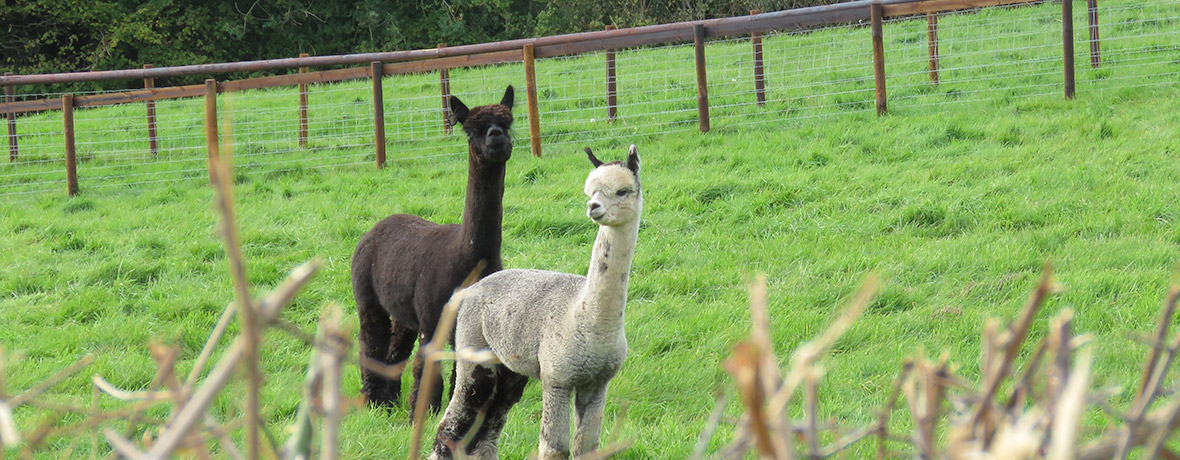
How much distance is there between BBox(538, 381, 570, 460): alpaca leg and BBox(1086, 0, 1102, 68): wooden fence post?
1059 centimetres

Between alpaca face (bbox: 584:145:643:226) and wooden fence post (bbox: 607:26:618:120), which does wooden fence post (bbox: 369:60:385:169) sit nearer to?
wooden fence post (bbox: 607:26:618:120)

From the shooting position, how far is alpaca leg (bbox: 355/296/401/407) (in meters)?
5.54

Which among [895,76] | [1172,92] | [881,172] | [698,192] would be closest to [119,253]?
[698,192]

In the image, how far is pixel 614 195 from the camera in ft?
12.3

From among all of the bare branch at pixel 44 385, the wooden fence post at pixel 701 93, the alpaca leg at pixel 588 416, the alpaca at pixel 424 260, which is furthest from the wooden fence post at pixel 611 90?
the bare branch at pixel 44 385

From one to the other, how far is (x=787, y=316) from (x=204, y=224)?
568 cm

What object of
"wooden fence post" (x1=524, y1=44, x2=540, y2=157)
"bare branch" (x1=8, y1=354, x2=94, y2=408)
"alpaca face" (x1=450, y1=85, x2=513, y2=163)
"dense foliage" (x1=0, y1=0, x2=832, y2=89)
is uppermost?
"dense foliage" (x1=0, y1=0, x2=832, y2=89)

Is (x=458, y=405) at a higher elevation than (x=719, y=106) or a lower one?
lower

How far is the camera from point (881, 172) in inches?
365

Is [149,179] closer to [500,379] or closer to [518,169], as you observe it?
[518,169]

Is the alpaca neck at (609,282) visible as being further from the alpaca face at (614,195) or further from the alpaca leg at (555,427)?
the alpaca leg at (555,427)

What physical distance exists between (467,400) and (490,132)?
1343mm

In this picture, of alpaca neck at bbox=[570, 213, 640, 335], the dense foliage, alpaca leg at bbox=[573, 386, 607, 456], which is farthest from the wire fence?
the dense foliage

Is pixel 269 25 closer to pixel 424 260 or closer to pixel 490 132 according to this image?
pixel 424 260
